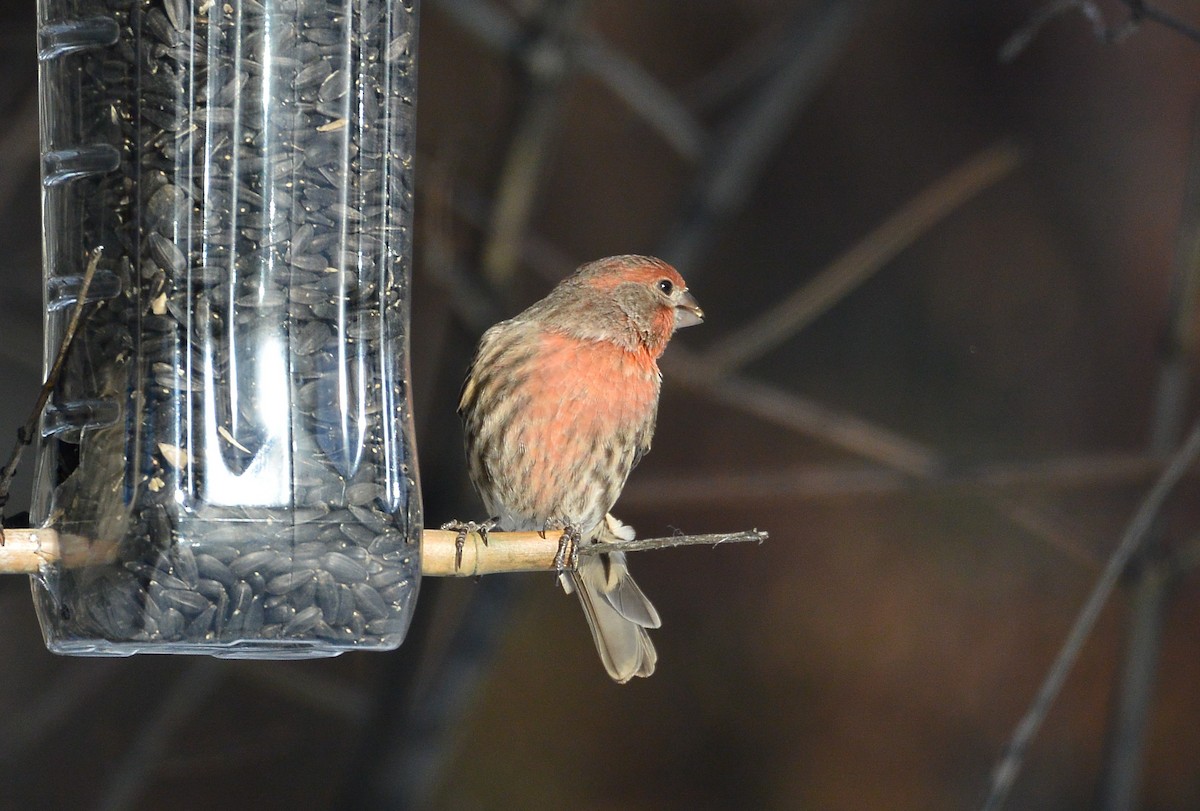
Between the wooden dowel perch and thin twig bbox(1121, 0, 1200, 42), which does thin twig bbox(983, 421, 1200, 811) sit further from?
thin twig bbox(1121, 0, 1200, 42)

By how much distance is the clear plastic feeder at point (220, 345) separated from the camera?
289cm

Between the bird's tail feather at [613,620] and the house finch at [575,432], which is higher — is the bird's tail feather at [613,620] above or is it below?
below

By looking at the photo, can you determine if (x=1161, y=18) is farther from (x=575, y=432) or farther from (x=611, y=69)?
(x=611, y=69)

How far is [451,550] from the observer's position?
3.12m

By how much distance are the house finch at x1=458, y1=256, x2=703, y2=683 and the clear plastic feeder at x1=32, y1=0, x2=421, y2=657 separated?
918 mm

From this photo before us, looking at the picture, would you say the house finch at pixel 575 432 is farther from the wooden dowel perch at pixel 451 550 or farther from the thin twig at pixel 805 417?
the thin twig at pixel 805 417

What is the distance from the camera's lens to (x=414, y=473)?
10.5 feet

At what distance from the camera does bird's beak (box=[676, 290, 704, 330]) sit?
4.59 m

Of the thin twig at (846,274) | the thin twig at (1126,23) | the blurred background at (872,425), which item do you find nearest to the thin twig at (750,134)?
the thin twig at (846,274)

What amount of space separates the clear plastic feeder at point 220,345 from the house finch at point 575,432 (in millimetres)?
918

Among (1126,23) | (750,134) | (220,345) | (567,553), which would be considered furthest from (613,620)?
(750,134)

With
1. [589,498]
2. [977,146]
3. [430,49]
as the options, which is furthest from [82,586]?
[977,146]

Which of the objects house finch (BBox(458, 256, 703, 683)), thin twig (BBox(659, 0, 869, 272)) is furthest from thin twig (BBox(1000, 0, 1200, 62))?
thin twig (BBox(659, 0, 869, 272))

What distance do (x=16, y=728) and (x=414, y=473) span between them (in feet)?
10.9
